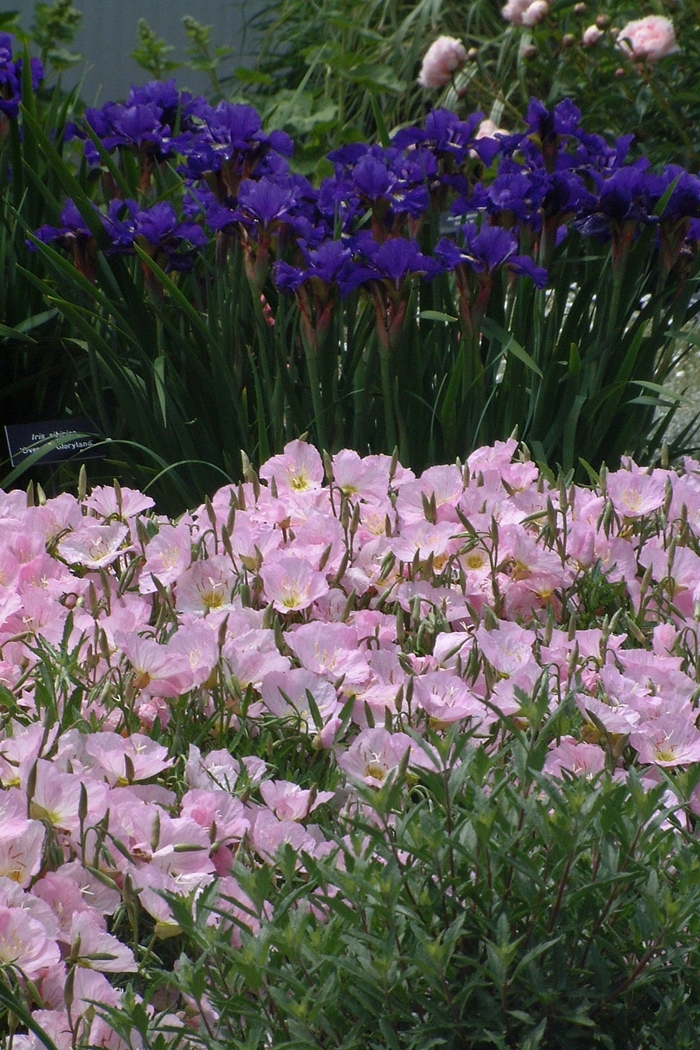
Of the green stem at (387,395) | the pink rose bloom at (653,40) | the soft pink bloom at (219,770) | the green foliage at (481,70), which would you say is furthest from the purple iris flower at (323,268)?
the pink rose bloom at (653,40)

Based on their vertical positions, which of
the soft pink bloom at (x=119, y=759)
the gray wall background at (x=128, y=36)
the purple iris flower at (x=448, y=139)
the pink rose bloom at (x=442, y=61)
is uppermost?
the purple iris flower at (x=448, y=139)

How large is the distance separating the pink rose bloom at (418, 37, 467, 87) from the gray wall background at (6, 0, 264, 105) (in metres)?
3.82

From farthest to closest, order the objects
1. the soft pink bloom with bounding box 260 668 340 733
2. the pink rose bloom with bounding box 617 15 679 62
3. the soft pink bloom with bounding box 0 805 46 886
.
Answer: the pink rose bloom with bounding box 617 15 679 62 → the soft pink bloom with bounding box 260 668 340 733 → the soft pink bloom with bounding box 0 805 46 886

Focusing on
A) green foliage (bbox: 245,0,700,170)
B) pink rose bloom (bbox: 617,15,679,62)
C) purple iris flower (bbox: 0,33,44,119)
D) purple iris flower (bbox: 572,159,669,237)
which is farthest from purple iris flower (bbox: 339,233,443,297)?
pink rose bloom (bbox: 617,15,679,62)

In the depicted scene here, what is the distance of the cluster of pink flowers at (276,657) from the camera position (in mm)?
859

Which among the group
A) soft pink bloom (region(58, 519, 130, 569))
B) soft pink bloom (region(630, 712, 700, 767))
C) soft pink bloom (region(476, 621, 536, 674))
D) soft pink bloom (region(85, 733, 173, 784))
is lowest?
soft pink bloom (region(58, 519, 130, 569))

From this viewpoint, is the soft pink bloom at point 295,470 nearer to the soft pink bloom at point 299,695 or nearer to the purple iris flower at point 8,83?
the soft pink bloom at point 299,695

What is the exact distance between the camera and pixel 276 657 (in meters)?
1.12

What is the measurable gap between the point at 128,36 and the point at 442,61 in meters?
4.45

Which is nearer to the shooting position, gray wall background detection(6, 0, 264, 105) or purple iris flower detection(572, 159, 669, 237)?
purple iris flower detection(572, 159, 669, 237)

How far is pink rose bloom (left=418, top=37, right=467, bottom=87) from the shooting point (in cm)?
443

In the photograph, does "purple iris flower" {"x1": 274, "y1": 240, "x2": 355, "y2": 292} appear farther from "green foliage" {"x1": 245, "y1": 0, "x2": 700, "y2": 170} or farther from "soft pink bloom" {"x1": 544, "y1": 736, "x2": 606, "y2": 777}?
"green foliage" {"x1": 245, "y1": 0, "x2": 700, "y2": 170}

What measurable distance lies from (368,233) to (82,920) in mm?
1533

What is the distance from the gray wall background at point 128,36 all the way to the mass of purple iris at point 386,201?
593 centimetres
